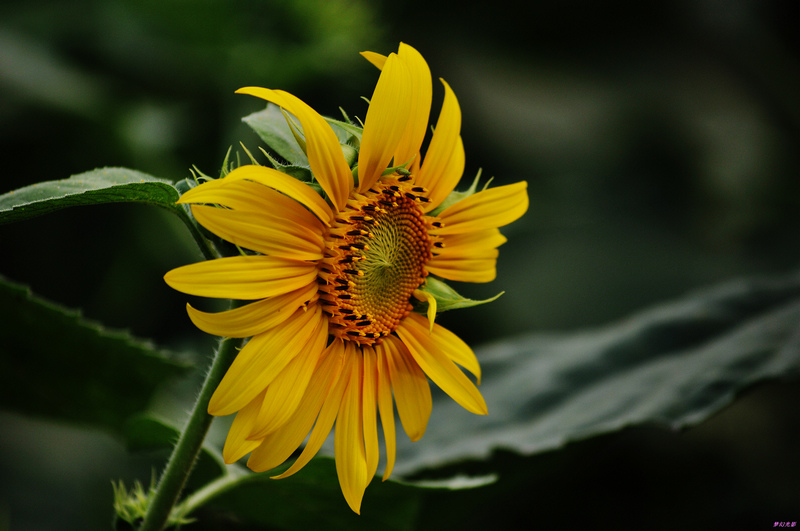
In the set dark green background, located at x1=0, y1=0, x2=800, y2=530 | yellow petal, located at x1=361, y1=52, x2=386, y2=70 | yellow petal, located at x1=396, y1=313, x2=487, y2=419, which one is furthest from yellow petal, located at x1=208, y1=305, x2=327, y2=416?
dark green background, located at x1=0, y1=0, x2=800, y2=530

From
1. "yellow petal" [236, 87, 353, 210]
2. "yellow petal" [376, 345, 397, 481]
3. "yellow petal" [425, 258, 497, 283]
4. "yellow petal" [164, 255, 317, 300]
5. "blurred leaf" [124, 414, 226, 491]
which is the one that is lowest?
"blurred leaf" [124, 414, 226, 491]

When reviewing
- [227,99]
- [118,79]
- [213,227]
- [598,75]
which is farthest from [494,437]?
[598,75]

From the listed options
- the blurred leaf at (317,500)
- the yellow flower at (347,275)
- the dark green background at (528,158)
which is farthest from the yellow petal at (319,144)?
the dark green background at (528,158)

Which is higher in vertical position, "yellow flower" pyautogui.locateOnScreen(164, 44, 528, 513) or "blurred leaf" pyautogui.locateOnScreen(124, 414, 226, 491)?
"yellow flower" pyautogui.locateOnScreen(164, 44, 528, 513)

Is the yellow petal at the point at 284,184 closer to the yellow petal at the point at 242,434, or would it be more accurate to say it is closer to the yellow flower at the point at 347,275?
the yellow flower at the point at 347,275

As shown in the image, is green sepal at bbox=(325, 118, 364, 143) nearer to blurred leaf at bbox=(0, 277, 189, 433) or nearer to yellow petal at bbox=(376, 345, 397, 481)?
yellow petal at bbox=(376, 345, 397, 481)

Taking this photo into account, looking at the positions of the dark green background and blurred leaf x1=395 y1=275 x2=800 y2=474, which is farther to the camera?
the dark green background
